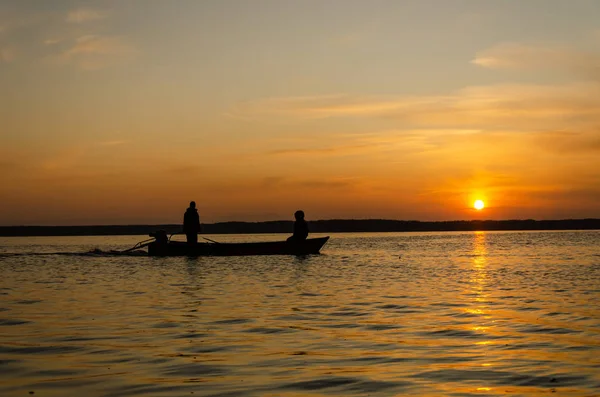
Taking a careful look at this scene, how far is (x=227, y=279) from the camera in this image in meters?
26.5

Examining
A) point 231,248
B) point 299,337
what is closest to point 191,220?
point 231,248

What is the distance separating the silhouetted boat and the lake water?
14645 millimetres

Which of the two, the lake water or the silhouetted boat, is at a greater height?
the silhouetted boat

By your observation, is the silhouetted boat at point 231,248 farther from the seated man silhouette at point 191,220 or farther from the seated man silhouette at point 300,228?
the seated man silhouette at point 191,220

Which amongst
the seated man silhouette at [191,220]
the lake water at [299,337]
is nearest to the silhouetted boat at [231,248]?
the seated man silhouette at [191,220]

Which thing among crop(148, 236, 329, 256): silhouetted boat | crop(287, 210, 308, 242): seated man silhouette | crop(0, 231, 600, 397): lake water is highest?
crop(287, 210, 308, 242): seated man silhouette

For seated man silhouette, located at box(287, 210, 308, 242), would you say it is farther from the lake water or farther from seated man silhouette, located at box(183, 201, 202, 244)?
the lake water

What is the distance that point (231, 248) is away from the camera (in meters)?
41.9

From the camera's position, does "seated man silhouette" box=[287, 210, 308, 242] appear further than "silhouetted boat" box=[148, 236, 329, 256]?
No

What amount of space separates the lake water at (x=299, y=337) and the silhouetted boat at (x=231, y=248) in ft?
48.0

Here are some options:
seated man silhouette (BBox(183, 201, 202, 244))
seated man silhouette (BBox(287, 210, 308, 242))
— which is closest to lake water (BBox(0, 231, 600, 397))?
seated man silhouette (BBox(183, 201, 202, 244))

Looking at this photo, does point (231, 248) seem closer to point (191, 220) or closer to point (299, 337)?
point (191, 220)

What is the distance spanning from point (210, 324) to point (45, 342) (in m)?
3.37

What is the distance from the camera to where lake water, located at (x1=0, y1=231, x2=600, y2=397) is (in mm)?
9352
